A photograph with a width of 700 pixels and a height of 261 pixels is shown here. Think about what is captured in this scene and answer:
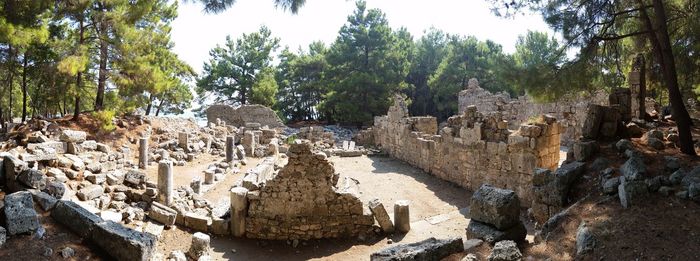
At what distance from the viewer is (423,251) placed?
541 centimetres

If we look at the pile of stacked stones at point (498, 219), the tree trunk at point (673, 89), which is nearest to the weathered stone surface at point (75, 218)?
the pile of stacked stones at point (498, 219)

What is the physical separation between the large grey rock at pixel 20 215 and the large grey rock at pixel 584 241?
718 centimetres

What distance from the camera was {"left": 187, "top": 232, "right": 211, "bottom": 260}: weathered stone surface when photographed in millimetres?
8562

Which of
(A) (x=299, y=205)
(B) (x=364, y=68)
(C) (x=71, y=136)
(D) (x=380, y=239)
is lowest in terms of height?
(D) (x=380, y=239)

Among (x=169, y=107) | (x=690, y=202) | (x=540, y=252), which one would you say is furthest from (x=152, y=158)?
(x=169, y=107)

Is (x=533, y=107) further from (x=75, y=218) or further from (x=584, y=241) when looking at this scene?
(x=75, y=218)

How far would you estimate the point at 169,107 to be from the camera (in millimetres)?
35812

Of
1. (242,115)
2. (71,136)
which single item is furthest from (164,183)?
(242,115)

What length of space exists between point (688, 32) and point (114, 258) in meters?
10.1

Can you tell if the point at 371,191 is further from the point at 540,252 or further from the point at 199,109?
the point at 199,109

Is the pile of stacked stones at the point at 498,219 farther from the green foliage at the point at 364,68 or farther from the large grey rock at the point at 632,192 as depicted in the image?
the green foliage at the point at 364,68

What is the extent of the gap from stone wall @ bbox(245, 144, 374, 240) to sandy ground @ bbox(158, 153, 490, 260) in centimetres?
26

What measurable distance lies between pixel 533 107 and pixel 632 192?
20.3 meters

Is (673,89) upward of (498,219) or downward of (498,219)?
upward
